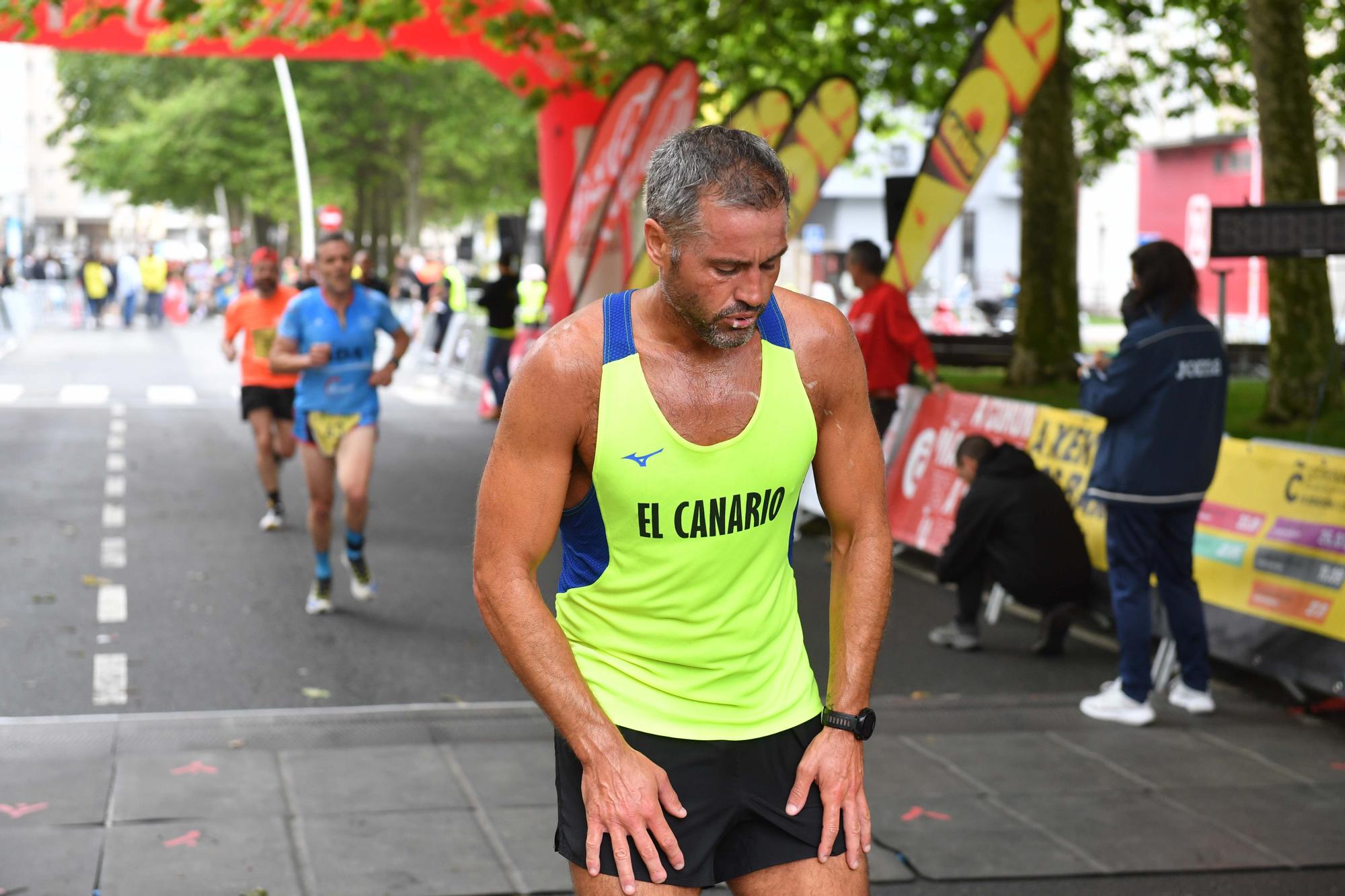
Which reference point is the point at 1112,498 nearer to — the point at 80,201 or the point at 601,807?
the point at 601,807

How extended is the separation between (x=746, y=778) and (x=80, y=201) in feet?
489

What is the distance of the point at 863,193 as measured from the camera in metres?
70.8

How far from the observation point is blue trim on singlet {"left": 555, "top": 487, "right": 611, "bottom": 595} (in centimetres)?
278

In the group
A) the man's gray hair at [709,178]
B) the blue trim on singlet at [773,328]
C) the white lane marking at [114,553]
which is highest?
the man's gray hair at [709,178]

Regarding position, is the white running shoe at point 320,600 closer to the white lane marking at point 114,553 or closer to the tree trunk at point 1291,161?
the white lane marking at point 114,553

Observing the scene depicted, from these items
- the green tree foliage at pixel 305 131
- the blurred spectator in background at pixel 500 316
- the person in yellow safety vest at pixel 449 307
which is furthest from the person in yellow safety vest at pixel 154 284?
the blurred spectator in background at pixel 500 316

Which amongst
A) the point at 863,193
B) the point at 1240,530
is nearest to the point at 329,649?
the point at 1240,530

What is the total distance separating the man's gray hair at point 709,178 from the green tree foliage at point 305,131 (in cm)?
4035

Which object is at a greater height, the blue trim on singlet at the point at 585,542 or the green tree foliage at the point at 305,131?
the green tree foliage at the point at 305,131

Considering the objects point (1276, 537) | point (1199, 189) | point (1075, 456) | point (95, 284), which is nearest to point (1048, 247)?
point (1075, 456)

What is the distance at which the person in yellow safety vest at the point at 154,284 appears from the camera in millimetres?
42031

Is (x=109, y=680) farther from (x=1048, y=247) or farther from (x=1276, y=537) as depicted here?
(x=1048, y=247)

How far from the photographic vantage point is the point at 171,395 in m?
23.4

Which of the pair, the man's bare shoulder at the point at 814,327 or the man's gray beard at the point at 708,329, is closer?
the man's gray beard at the point at 708,329
